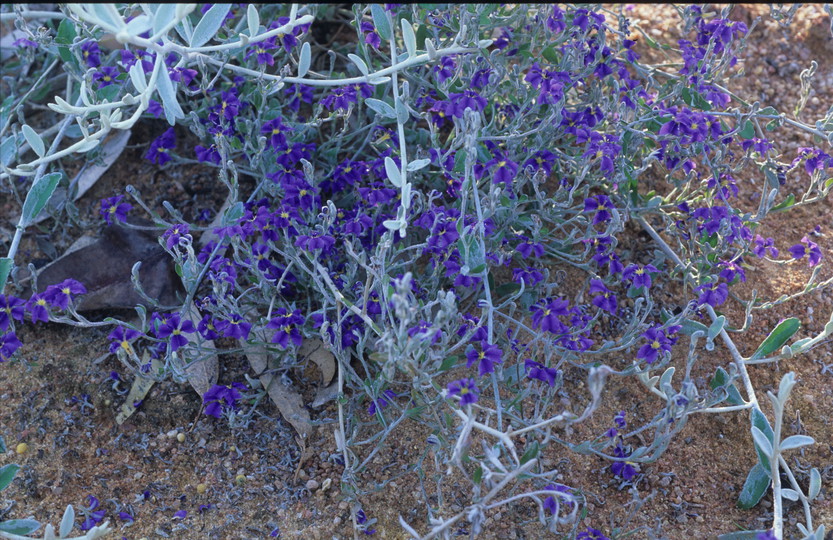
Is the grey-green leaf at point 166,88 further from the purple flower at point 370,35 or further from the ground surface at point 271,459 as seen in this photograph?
the ground surface at point 271,459

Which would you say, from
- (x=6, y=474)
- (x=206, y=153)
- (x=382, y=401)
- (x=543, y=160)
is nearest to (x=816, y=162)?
(x=543, y=160)

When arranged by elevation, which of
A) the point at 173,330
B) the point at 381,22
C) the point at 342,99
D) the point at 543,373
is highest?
the point at 381,22

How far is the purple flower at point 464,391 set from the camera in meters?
1.79

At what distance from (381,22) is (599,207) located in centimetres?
81

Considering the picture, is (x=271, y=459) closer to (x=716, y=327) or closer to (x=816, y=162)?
(x=716, y=327)

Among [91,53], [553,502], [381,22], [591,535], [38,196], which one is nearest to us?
[553,502]

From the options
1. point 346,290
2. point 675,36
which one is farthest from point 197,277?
point 675,36

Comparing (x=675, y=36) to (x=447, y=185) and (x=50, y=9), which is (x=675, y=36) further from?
(x=50, y=9)

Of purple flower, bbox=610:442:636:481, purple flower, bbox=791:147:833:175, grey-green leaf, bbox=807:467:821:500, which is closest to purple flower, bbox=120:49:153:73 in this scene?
purple flower, bbox=610:442:636:481

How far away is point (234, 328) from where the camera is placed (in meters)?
2.13

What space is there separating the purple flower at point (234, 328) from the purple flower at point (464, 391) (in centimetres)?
61

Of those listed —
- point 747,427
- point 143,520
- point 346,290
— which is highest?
point 346,290

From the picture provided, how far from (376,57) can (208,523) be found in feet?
→ 5.47

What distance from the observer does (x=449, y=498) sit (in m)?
2.17
